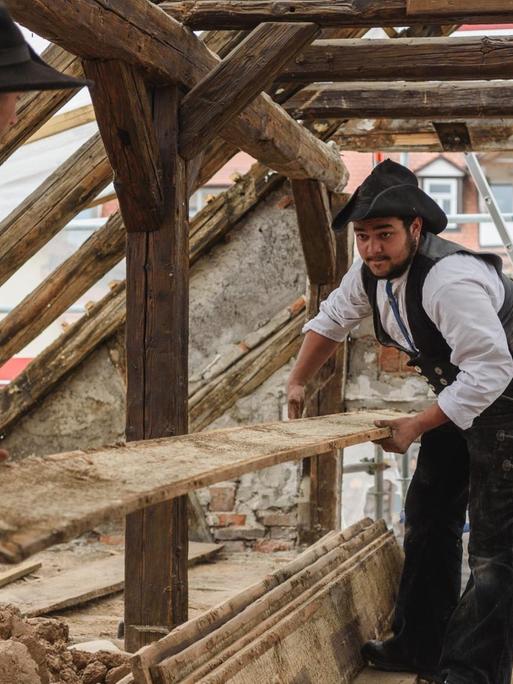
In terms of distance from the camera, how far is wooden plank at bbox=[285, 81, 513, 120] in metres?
6.73

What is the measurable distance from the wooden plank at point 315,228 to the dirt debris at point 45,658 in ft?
10.7

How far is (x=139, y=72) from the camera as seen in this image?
13.3ft

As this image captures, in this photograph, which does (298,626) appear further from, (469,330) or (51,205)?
(51,205)

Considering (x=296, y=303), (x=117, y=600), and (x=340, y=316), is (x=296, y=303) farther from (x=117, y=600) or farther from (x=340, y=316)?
(x=340, y=316)

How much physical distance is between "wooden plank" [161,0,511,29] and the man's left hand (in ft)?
5.47

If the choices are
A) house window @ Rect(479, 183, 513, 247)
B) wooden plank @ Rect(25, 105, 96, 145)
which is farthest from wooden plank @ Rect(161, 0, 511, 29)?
house window @ Rect(479, 183, 513, 247)

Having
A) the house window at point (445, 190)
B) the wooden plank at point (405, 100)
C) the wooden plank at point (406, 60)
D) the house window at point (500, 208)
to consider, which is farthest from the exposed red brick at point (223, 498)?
the house window at point (445, 190)

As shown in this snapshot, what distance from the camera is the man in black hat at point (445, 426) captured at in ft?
11.7

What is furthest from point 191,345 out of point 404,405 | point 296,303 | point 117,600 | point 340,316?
point 340,316

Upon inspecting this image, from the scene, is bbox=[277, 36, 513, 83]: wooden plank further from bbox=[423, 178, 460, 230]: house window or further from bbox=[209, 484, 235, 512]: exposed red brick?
bbox=[423, 178, 460, 230]: house window

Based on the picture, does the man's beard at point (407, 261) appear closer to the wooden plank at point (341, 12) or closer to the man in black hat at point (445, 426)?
the man in black hat at point (445, 426)

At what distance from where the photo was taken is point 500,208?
1817 centimetres

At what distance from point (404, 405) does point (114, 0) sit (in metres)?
4.91

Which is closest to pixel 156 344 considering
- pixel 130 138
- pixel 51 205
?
pixel 130 138
